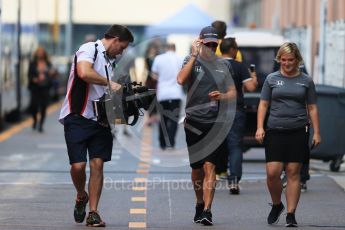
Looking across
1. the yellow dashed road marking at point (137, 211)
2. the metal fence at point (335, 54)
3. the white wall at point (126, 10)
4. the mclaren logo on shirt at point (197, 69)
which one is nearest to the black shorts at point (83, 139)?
the mclaren logo on shirt at point (197, 69)

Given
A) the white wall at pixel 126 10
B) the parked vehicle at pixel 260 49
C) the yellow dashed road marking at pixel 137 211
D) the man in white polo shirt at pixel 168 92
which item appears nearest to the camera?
the yellow dashed road marking at pixel 137 211

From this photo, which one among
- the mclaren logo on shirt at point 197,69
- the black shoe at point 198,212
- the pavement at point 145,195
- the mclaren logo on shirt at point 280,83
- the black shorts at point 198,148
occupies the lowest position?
the pavement at point 145,195

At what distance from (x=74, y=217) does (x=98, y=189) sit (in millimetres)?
393

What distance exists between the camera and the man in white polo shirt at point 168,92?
19.2 metres

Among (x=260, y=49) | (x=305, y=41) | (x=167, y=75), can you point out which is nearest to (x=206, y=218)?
(x=260, y=49)

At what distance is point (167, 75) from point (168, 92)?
43 centimetres

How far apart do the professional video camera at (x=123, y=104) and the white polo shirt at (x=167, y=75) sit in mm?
8565

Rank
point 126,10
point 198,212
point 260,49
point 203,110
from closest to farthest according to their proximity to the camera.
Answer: point 198,212 < point 203,110 < point 260,49 < point 126,10

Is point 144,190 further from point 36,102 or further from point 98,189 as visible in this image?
point 36,102

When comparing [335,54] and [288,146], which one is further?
[335,54]

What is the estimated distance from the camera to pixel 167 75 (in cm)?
1953

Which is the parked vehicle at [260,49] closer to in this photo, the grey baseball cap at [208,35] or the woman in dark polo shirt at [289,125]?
the grey baseball cap at [208,35]

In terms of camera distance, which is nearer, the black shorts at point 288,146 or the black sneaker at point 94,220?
the black sneaker at point 94,220

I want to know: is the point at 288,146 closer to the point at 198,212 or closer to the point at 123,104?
the point at 198,212
